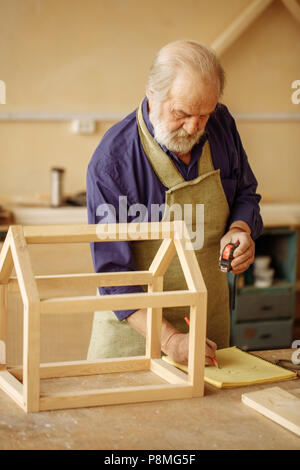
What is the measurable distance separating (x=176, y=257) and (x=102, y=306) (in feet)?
2.47

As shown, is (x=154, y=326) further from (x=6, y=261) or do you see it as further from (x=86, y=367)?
(x=6, y=261)

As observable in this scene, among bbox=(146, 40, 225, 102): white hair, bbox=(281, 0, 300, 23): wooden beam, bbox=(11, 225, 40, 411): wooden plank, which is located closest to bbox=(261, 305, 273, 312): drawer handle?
bbox=(281, 0, 300, 23): wooden beam

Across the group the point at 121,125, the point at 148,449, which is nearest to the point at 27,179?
the point at 121,125

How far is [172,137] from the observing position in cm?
186

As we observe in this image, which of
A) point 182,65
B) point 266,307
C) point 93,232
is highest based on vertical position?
point 182,65

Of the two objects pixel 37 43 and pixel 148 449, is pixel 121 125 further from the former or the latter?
pixel 37 43

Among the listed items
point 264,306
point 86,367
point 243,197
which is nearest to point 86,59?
point 264,306

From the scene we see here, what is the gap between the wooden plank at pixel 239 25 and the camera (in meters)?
4.29

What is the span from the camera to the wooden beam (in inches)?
173

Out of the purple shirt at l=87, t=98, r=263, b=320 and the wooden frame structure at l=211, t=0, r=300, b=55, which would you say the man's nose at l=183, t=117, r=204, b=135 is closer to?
the purple shirt at l=87, t=98, r=263, b=320

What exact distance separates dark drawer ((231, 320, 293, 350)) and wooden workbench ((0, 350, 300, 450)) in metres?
2.58

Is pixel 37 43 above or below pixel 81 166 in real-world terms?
above
